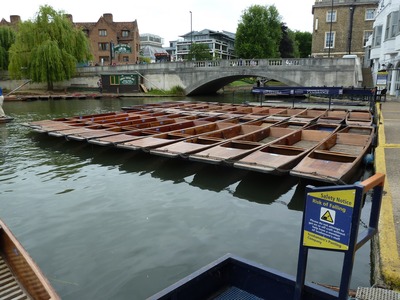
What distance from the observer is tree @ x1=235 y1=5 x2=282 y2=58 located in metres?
48.7

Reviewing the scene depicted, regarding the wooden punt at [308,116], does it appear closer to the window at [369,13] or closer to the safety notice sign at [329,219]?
the safety notice sign at [329,219]

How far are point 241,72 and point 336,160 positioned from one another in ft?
86.1

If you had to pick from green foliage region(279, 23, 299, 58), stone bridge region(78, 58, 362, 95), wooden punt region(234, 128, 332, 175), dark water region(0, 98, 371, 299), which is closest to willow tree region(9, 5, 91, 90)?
stone bridge region(78, 58, 362, 95)

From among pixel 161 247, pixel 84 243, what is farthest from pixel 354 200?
pixel 84 243

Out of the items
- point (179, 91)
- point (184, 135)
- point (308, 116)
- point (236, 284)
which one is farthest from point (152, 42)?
point (236, 284)

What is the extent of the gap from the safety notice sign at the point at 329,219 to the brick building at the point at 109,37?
183 ft

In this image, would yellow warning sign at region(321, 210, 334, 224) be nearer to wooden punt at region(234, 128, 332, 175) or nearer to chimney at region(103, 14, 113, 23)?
wooden punt at region(234, 128, 332, 175)

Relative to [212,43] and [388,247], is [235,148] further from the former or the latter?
[212,43]

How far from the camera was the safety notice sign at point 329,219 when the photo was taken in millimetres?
2375

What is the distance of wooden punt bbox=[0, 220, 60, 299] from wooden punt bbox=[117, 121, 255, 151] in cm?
540

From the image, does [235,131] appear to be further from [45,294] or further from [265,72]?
[265,72]

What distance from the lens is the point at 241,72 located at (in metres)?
33.2

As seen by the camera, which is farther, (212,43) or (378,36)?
(212,43)

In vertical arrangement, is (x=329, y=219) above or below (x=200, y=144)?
above
